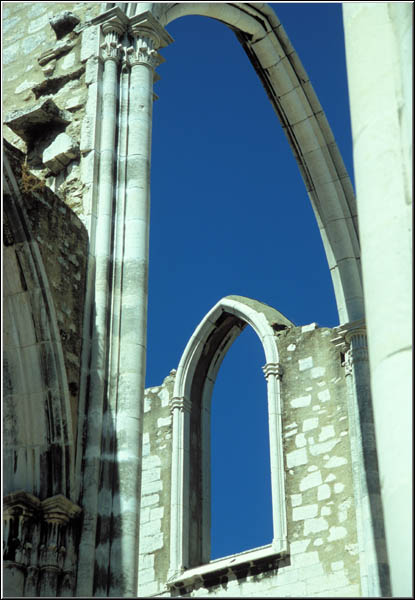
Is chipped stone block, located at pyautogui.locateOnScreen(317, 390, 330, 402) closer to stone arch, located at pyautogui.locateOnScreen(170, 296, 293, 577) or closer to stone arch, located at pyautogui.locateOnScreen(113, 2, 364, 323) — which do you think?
stone arch, located at pyautogui.locateOnScreen(170, 296, 293, 577)

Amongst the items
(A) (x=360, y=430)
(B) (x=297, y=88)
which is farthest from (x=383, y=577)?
(B) (x=297, y=88)

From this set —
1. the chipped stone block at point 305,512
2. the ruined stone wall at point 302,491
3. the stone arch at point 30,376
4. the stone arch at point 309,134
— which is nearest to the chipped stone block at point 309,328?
the ruined stone wall at point 302,491

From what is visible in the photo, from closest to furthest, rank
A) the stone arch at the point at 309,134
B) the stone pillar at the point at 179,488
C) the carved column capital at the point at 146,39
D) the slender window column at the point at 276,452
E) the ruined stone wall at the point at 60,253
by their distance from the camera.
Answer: the ruined stone wall at the point at 60,253
the carved column capital at the point at 146,39
the slender window column at the point at 276,452
the stone pillar at the point at 179,488
the stone arch at the point at 309,134

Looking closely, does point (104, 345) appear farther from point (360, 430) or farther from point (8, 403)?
point (360, 430)

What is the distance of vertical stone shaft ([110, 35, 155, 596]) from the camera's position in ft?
21.2

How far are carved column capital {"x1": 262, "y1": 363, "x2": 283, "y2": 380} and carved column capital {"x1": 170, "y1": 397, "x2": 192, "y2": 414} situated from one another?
91cm

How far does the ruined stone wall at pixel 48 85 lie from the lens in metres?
8.07

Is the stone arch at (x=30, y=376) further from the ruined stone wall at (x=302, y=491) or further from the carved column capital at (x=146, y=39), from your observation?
the ruined stone wall at (x=302, y=491)

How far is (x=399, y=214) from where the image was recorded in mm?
4062

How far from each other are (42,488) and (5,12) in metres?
4.93

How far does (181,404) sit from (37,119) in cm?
A: 395

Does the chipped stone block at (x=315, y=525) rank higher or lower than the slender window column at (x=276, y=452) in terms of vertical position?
lower

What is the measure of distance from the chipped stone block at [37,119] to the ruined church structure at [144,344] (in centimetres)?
2

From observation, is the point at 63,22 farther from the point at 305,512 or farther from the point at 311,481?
the point at 305,512
